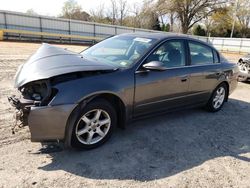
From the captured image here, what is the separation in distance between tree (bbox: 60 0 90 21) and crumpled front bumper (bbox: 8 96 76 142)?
54687mm

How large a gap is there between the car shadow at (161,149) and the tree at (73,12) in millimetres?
53608

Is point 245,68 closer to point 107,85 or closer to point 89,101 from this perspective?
point 107,85

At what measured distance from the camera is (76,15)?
55719 millimetres

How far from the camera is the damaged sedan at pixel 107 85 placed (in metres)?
3.01

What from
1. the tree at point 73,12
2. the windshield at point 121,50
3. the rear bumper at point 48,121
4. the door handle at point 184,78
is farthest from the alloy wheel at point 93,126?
the tree at point 73,12

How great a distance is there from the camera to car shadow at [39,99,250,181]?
3.07 m

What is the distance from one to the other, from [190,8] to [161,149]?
42792 mm

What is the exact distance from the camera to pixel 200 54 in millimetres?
4969

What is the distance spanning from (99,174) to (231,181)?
1.67m

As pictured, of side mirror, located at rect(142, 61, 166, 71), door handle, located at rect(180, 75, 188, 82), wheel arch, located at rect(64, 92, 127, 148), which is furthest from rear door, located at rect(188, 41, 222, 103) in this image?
wheel arch, located at rect(64, 92, 127, 148)

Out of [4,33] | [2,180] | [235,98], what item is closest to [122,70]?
[2,180]

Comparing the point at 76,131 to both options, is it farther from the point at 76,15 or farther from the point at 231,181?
the point at 76,15

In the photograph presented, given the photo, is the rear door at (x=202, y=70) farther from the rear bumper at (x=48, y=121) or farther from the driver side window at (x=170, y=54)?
the rear bumper at (x=48, y=121)

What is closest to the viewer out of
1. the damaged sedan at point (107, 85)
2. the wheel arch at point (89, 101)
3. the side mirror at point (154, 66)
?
the damaged sedan at point (107, 85)
